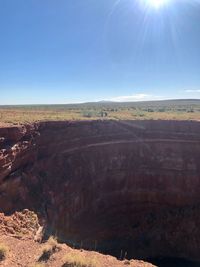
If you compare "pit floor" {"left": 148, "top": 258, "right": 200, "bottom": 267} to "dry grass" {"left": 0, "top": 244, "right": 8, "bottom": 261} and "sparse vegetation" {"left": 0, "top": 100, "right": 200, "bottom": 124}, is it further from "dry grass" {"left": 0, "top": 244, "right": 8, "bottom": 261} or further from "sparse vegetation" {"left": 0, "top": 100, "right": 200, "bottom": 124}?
"dry grass" {"left": 0, "top": 244, "right": 8, "bottom": 261}

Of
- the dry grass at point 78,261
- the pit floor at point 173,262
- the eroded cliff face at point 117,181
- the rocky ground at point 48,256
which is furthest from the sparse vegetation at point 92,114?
the dry grass at point 78,261

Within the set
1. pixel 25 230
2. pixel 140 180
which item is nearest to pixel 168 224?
pixel 140 180

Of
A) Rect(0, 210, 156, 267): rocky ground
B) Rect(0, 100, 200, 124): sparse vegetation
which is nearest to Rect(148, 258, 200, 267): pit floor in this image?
Rect(0, 100, 200, 124): sparse vegetation

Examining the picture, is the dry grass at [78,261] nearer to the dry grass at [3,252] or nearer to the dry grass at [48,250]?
the dry grass at [48,250]

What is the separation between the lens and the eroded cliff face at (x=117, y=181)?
25.3 metres

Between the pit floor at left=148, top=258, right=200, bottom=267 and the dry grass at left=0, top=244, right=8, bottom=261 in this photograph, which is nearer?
the dry grass at left=0, top=244, right=8, bottom=261

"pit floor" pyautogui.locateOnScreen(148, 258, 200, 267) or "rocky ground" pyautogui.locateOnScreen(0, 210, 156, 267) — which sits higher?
"rocky ground" pyautogui.locateOnScreen(0, 210, 156, 267)

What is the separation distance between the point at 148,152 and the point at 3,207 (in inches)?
649

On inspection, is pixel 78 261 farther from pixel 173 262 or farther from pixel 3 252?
pixel 173 262

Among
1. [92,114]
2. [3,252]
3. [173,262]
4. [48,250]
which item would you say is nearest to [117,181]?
[173,262]

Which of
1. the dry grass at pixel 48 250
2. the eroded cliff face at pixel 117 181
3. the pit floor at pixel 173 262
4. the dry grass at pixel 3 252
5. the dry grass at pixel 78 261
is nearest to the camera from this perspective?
the dry grass at pixel 78 261

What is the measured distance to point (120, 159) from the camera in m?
32.1

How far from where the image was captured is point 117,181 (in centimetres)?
3158

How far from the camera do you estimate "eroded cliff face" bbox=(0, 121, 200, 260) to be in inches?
997
